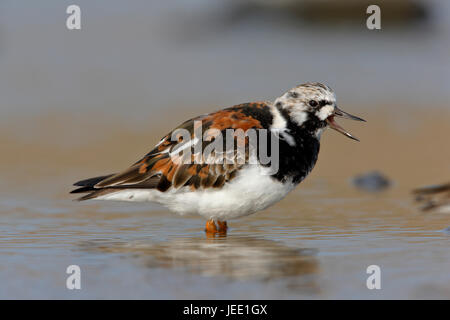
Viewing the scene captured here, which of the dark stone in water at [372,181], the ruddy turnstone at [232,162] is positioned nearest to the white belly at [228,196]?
the ruddy turnstone at [232,162]

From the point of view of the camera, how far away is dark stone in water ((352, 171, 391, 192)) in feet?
31.1

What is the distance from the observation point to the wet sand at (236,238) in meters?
5.20

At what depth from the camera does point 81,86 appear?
15367 mm

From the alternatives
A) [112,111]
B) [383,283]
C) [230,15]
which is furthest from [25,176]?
[230,15]

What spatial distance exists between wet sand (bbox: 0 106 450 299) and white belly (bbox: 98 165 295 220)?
25 cm

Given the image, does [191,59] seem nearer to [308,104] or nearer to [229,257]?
[308,104]

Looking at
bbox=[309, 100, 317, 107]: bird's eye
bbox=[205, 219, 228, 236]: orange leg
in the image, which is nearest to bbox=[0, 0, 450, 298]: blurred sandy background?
bbox=[205, 219, 228, 236]: orange leg

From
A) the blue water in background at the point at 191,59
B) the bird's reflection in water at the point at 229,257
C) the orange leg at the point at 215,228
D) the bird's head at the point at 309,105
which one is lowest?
the bird's reflection in water at the point at 229,257

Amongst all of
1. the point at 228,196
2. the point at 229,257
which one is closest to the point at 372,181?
the point at 228,196

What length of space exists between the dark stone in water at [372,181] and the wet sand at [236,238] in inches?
5.4

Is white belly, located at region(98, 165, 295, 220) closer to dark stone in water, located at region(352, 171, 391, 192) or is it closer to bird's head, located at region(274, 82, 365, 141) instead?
bird's head, located at region(274, 82, 365, 141)

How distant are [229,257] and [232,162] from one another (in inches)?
30.9

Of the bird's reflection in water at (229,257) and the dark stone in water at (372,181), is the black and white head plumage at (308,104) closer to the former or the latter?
the bird's reflection in water at (229,257)

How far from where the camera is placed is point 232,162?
6.43m
